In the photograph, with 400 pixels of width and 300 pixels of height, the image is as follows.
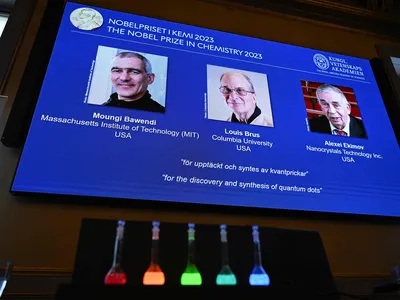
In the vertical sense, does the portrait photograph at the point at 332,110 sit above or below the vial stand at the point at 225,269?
above

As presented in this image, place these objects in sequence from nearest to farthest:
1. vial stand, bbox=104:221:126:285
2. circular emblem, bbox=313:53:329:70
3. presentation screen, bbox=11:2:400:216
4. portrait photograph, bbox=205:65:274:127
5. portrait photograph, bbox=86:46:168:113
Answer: vial stand, bbox=104:221:126:285 → presentation screen, bbox=11:2:400:216 → portrait photograph, bbox=86:46:168:113 → portrait photograph, bbox=205:65:274:127 → circular emblem, bbox=313:53:329:70

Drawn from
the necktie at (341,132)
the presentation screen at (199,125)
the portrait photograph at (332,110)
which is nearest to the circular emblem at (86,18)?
the presentation screen at (199,125)

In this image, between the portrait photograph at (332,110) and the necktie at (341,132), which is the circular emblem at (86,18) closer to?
the portrait photograph at (332,110)

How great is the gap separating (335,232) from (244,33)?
148 cm

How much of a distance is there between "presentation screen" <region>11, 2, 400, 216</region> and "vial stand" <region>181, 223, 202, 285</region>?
0.33 meters

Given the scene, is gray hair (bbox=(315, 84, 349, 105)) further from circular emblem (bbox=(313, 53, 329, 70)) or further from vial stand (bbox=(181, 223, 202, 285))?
vial stand (bbox=(181, 223, 202, 285))

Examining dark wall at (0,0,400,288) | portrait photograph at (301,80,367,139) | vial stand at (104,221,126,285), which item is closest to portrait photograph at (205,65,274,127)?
portrait photograph at (301,80,367,139)

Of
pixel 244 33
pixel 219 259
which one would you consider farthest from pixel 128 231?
pixel 244 33

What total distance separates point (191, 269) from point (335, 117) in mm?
1345

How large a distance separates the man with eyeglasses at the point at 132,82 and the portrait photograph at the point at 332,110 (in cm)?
89

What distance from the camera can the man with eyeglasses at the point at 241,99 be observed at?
1.89 m

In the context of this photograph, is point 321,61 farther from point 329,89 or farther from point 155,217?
point 155,217

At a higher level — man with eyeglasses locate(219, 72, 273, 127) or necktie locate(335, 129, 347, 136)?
man with eyeglasses locate(219, 72, 273, 127)

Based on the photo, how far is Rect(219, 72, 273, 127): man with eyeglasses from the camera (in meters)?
1.89
